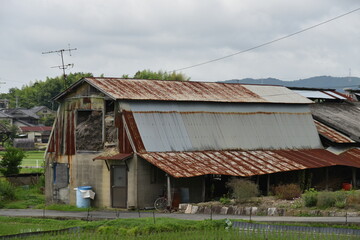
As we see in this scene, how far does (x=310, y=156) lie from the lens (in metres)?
47.0

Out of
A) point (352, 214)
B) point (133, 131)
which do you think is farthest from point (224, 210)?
point (133, 131)

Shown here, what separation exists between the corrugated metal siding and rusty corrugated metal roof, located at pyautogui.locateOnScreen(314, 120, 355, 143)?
2.62 feet

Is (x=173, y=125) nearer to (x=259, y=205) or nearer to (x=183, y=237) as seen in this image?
(x=259, y=205)

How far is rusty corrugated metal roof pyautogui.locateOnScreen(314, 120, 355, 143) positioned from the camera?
4962 centimetres

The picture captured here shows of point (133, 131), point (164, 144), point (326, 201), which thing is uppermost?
point (133, 131)

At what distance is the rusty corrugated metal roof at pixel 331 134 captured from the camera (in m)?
49.6

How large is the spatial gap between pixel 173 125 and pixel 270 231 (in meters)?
17.6

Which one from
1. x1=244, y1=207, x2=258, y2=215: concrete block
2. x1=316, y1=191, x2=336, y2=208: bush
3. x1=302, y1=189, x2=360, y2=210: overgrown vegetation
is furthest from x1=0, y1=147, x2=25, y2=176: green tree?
x1=316, y1=191, x2=336, y2=208: bush

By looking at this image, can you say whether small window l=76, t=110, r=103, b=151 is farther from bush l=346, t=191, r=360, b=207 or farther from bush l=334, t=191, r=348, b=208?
bush l=346, t=191, r=360, b=207

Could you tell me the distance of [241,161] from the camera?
138 feet

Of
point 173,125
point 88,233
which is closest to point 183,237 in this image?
point 88,233

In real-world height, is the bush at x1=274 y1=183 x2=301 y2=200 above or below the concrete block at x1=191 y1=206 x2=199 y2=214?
above

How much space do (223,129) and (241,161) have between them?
3.02 metres

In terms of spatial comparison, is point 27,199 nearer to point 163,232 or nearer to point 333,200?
point 163,232
